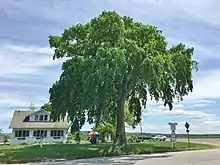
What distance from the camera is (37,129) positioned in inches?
2152

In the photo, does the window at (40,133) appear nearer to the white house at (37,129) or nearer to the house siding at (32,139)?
the white house at (37,129)

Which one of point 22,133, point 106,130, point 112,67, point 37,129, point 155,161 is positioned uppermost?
point 112,67

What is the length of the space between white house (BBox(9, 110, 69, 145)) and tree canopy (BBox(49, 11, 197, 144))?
2215 cm

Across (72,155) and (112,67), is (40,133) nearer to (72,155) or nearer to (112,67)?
(72,155)

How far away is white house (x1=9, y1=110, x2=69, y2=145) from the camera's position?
178 ft

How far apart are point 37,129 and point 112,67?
106 ft

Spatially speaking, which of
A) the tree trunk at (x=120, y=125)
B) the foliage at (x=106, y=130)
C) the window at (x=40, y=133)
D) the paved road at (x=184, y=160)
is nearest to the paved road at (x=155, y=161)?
the paved road at (x=184, y=160)

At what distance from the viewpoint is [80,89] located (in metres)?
28.5

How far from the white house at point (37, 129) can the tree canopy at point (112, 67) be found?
22.2m

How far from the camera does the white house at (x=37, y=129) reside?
5428 cm

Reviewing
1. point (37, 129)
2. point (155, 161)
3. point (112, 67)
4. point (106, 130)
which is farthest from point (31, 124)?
point (155, 161)

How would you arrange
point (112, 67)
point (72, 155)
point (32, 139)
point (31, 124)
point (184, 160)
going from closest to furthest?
point (184, 160), point (112, 67), point (72, 155), point (32, 139), point (31, 124)

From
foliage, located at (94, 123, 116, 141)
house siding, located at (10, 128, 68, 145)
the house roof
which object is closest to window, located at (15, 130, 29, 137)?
house siding, located at (10, 128, 68, 145)

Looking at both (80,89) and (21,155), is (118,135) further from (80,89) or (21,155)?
(21,155)
